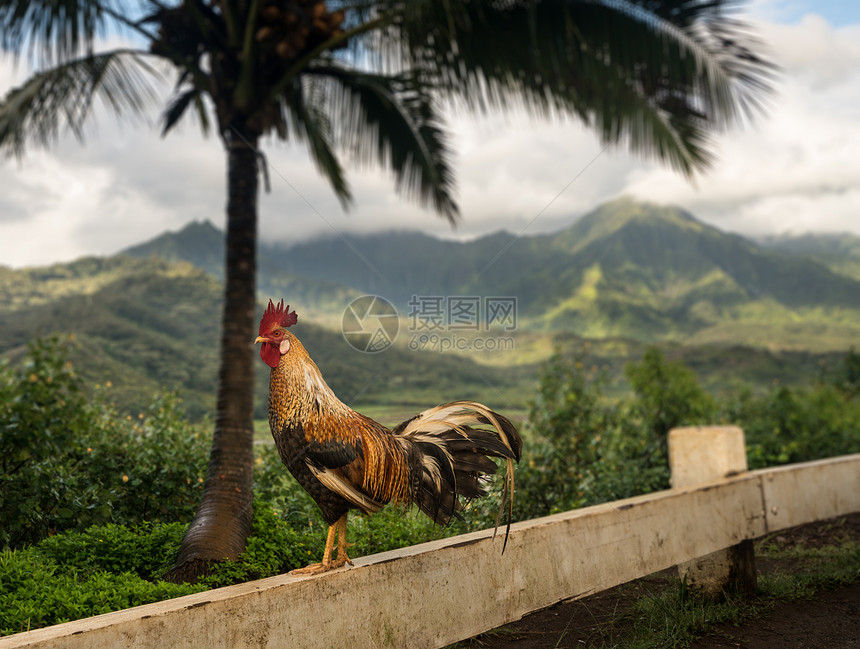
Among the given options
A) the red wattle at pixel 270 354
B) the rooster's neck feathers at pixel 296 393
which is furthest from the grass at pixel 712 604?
the red wattle at pixel 270 354

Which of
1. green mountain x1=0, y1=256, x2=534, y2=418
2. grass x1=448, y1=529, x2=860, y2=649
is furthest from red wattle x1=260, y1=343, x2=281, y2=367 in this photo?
grass x1=448, y1=529, x2=860, y2=649

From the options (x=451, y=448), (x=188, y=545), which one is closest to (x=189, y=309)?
(x=188, y=545)

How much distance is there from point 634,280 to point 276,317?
127082 mm

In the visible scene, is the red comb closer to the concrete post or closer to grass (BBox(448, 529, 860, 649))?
grass (BBox(448, 529, 860, 649))

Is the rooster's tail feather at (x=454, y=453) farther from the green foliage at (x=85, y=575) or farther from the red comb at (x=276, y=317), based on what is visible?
the green foliage at (x=85, y=575)

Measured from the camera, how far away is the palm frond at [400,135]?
7.09m

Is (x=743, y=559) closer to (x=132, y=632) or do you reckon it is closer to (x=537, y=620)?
(x=537, y=620)

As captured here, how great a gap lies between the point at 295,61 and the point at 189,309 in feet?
45.6

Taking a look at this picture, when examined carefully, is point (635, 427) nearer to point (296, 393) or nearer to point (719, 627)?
point (719, 627)

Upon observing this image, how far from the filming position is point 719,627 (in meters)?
3.95

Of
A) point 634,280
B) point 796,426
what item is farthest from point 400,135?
point 634,280

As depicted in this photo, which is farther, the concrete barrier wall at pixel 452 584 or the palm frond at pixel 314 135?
the palm frond at pixel 314 135

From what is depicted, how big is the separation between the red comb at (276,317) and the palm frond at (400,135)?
5.03m

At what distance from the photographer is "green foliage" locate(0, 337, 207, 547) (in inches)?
162
